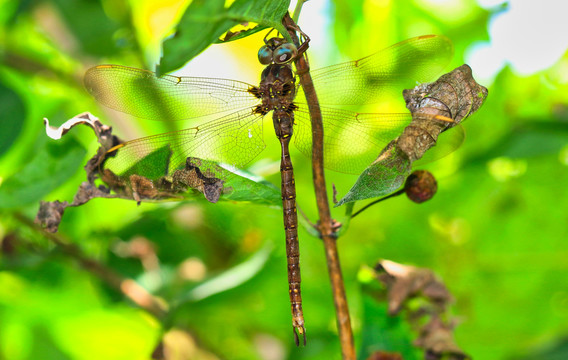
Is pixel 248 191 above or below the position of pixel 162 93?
below

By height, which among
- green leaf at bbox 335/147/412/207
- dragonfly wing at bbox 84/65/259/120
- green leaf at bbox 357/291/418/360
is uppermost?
dragonfly wing at bbox 84/65/259/120

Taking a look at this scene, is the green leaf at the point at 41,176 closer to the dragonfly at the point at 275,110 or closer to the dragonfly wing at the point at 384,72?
the dragonfly at the point at 275,110

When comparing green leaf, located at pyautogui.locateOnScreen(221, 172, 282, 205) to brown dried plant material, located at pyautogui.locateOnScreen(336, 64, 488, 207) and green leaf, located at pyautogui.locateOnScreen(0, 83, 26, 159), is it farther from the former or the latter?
green leaf, located at pyautogui.locateOnScreen(0, 83, 26, 159)

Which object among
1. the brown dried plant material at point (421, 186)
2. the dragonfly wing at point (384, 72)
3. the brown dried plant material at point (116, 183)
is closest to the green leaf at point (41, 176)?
the brown dried plant material at point (116, 183)

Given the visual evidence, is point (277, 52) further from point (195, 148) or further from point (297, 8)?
point (195, 148)

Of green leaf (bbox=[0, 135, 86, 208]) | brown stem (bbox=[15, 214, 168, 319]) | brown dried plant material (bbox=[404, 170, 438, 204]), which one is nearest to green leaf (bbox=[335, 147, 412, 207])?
→ brown dried plant material (bbox=[404, 170, 438, 204])

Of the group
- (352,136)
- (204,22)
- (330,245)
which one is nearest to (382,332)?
(330,245)
